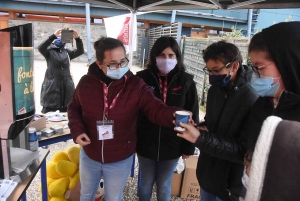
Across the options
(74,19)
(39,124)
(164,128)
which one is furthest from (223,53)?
(74,19)

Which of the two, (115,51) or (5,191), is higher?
(115,51)

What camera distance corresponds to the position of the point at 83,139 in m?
1.41

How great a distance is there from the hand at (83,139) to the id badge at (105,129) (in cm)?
8

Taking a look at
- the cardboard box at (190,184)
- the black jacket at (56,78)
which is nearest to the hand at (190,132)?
the cardboard box at (190,184)

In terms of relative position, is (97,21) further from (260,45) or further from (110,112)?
(260,45)

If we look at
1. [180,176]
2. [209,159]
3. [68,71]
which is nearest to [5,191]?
[209,159]

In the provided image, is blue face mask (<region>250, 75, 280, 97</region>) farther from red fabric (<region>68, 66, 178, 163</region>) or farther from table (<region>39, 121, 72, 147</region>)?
table (<region>39, 121, 72, 147</region>)

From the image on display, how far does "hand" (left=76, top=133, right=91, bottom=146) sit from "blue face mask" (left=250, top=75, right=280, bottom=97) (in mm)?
1027

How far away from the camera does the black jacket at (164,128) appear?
165 cm

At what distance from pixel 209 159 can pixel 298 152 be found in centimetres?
98

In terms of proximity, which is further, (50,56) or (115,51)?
(50,56)

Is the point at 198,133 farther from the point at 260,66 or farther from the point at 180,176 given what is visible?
the point at 180,176

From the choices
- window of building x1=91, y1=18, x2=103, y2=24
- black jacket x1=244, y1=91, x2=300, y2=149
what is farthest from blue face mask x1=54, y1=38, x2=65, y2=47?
window of building x1=91, y1=18, x2=103, y2=24

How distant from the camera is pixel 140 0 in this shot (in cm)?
301
